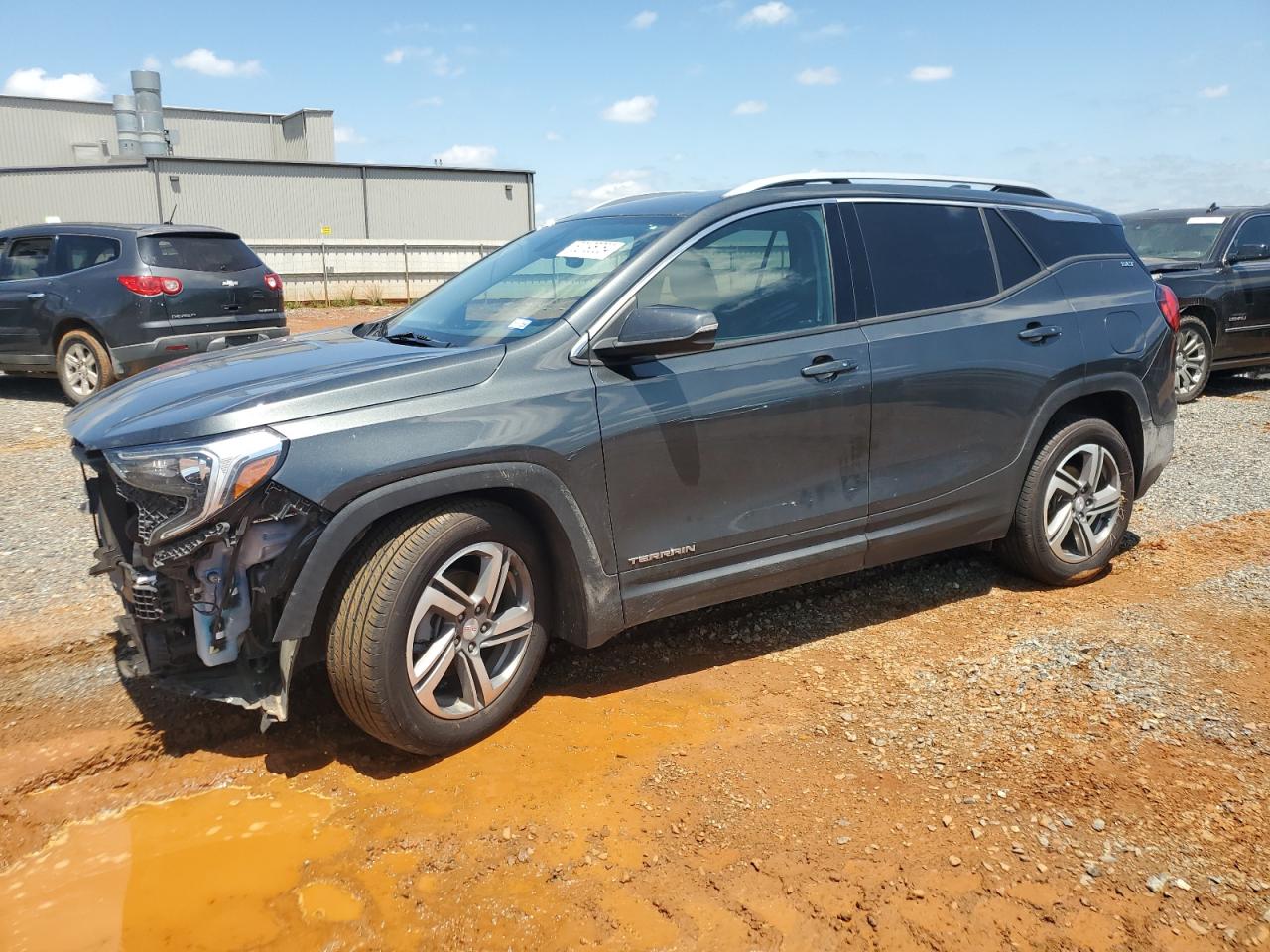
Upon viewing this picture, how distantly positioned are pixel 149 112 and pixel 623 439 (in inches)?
1496

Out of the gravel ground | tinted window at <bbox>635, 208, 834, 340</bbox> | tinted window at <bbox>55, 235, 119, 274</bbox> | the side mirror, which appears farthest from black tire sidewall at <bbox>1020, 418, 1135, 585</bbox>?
tinted window at <bbox>55, 235, 119, 274</bbox>

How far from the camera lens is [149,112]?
115ft

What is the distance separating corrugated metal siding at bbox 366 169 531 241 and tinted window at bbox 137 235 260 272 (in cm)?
2031

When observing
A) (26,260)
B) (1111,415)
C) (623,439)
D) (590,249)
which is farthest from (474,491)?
(26,260)

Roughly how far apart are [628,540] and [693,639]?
99 cm

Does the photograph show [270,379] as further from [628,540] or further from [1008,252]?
[1008,252]

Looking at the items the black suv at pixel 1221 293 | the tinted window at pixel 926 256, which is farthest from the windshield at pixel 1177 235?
the tinted window at pixel 926 256

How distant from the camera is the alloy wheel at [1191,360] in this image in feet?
34.4

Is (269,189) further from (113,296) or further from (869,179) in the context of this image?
(869,179)

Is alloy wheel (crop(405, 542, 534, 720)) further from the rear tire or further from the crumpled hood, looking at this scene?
the rear tire

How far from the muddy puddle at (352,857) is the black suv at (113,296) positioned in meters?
7.08

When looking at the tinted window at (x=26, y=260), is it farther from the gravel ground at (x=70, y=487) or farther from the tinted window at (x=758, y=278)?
the tinted window at (x=758, y=278)

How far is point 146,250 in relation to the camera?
9.66m

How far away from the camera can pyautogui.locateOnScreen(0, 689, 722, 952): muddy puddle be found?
256cm
